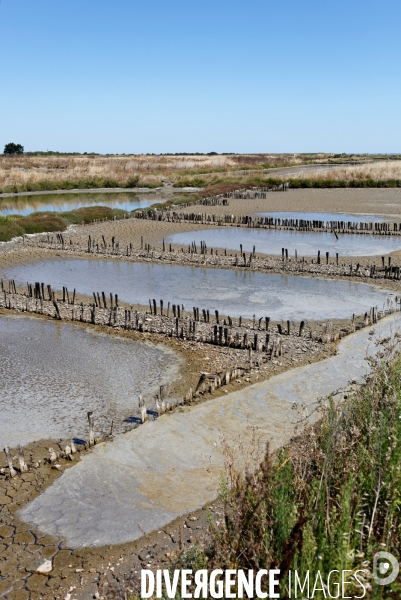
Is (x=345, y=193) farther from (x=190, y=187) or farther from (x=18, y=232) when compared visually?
(x=18, y=232)

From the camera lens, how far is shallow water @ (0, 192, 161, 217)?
1846 inches

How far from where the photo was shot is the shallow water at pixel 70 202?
154 ft

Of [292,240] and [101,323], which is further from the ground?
[292,240]

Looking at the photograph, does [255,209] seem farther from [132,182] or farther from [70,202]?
[132,182]

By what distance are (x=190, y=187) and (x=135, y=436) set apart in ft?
184

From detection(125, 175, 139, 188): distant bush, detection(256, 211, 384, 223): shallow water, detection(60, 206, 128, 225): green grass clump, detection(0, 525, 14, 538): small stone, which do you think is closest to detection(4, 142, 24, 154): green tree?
detection(125, 175, 139, 188): distant bush

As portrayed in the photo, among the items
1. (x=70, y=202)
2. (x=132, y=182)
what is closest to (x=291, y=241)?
(x=70, y=202)

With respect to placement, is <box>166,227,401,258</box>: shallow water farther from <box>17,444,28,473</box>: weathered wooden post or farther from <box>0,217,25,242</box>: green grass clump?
<box>17,444,28,473</box>: weathered wooden post

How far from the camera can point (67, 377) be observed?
12961 millimetres

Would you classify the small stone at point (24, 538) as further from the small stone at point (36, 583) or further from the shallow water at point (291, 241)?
the shallow water at point (291, 241)

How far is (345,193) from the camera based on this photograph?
54.3 meters

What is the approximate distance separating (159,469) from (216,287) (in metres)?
13.1

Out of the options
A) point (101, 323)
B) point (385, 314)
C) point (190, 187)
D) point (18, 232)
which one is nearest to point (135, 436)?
point (101, 323)

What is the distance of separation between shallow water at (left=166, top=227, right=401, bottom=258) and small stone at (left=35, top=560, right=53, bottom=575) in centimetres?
2187
